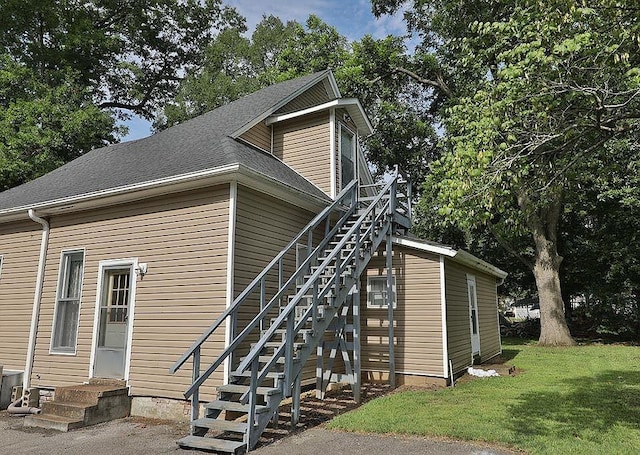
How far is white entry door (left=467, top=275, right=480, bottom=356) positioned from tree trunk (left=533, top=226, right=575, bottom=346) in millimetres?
7039

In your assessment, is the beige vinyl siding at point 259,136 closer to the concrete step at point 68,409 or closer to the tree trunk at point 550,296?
the concrete step at point 68,409

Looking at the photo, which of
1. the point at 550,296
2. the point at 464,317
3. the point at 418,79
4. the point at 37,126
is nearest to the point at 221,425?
the point at 464,317

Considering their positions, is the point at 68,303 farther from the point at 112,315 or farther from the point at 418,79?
the point at 418,79

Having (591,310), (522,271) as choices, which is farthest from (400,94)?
(591,310)

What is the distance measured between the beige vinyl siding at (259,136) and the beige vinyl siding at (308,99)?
71 cm

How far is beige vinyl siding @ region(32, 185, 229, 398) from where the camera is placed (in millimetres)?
7520

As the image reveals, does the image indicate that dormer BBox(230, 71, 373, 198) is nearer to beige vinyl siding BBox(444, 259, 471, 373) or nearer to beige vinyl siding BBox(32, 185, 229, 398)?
beige vinyl siding BBox(32, 185, 229, 398)

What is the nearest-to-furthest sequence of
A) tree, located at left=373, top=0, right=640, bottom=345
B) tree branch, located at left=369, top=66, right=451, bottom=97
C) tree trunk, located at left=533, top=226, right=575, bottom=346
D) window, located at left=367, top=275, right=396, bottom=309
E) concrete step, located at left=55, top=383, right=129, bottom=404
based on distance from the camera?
tree, located at left=373, top=0, right=640, bottom=345 < concrete step, located at left=55, top=383, right=129, bottom=404 < window, located at left=367, top=275, right=396, bottom=309 < tree trunk, located at left=533, top=226, right=575, bottom=346 < tree branch, located at left=369, top=66, right=451, bottom=97

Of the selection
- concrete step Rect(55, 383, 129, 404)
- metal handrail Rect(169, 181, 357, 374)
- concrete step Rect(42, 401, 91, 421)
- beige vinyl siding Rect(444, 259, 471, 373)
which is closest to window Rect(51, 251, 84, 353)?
concrete step Rect(55, 383, 129, 404)

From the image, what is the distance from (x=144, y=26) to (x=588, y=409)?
3081 centimetres

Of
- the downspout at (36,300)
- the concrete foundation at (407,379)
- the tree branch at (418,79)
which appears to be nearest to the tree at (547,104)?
the concrete foundation at (407,379)

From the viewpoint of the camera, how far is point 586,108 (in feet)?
19.5

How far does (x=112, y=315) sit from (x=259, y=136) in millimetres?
5386

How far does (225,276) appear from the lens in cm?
743
